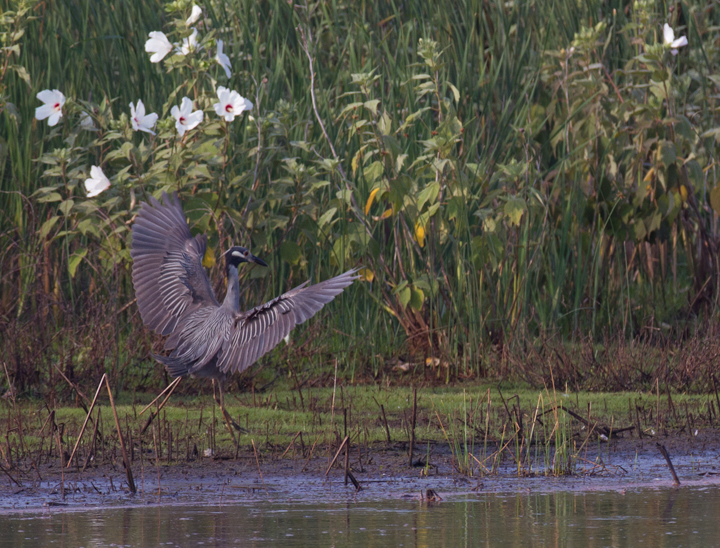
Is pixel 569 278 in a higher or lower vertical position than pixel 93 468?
higher

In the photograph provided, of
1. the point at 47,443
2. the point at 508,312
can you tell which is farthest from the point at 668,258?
the point at 47,443

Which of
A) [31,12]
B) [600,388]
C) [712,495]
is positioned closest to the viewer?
[712,495]

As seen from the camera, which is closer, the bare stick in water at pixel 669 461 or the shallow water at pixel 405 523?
the shallow water at pixel 405 523

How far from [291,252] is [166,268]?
146 centimetres

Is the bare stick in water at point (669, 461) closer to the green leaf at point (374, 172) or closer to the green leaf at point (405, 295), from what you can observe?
the green leaf at point (405, 295)

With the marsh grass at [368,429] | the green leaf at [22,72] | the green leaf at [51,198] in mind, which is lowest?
the marsh grass at [368,429]

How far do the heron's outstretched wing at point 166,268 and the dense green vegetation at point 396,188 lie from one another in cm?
65

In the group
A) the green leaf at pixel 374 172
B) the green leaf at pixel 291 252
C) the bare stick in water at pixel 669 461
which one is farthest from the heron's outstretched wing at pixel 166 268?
the bare stick in water at pixel 669 461

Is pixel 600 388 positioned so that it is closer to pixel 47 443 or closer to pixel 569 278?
pixel 569 278

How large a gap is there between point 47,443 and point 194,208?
2.55m

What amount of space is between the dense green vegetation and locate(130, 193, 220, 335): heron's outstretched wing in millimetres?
650

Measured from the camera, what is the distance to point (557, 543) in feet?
14.3

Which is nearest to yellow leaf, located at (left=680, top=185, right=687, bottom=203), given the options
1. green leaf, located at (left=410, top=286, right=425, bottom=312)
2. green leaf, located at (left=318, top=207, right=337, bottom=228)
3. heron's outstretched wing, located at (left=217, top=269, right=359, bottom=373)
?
green leaf, located at (left=410, top=286, right=425, bottom=312)

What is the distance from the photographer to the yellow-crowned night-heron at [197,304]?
257 inches
